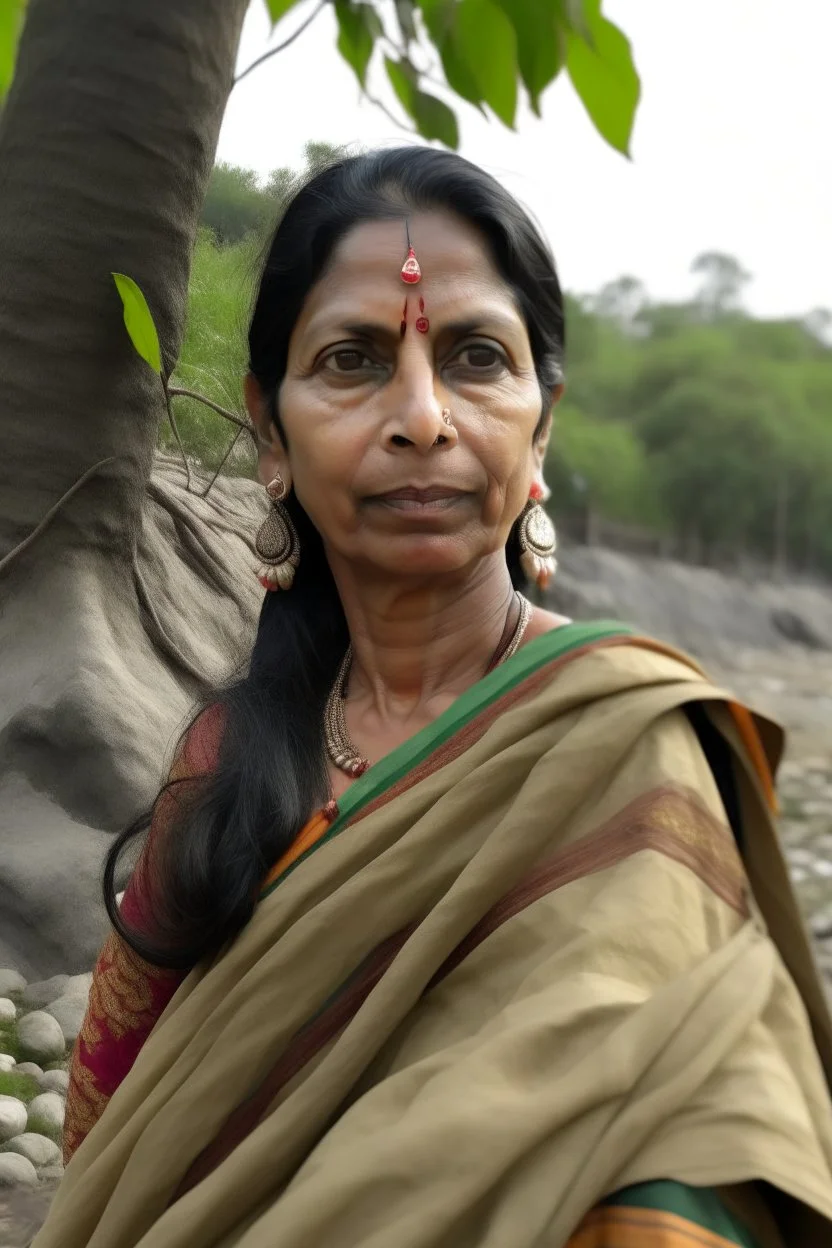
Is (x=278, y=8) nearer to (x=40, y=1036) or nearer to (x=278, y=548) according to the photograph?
(x=278, y=548)

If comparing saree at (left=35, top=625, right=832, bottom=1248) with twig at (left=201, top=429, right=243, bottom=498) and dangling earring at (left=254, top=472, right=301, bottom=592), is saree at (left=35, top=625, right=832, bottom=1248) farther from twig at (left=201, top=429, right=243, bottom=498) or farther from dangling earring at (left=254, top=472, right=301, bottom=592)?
twig at (left=201, top=429, right=243, bottom=498)

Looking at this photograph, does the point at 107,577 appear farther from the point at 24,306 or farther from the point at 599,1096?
the point at 599,1096

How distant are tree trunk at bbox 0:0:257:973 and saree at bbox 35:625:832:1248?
0.89 metres

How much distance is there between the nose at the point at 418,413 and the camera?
159cm

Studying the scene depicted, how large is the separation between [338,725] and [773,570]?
203 inches

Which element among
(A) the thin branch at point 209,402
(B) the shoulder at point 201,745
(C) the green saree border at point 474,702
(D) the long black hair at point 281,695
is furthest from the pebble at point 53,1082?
(A) the thin branch at point 209,402

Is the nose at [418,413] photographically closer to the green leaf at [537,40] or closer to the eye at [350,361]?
the eye at [350,361]

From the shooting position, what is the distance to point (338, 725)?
182 centimetres

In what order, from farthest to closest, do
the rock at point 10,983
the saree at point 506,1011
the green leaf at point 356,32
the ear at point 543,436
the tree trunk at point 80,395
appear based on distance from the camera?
the green leaf at point 356,32 → the tree trunk at point 80,395 → the rock at point 10,983 → the ear at point 543,436 → the saree at point 506,1011

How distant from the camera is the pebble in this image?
2.29m

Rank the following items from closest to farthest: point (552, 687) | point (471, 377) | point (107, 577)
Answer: point (552, 687)
point (471, 377)
point (107, 577)

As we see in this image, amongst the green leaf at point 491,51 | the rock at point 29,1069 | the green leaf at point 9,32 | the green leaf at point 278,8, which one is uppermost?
the green leaf at point 278,8

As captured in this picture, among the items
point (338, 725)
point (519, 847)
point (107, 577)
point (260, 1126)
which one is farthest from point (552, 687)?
point (107, 577)

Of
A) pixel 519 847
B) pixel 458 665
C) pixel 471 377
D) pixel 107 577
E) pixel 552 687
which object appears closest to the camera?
pixel 519 847
